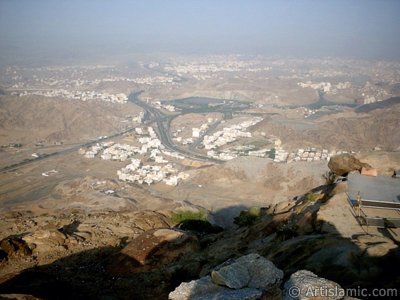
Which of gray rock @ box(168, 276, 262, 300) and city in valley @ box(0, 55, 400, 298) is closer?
gray rock @ box(168, 276, 262, 300)

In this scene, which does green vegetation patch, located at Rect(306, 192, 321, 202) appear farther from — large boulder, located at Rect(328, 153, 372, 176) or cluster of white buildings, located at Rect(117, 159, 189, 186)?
cluster of white buildings, located at Rect(117, 159, 189, 186)

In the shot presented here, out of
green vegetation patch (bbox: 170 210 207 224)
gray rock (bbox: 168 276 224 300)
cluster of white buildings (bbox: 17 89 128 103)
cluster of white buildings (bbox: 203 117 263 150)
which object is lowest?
cluster of white buildings (bbox: 203 117 263 150)

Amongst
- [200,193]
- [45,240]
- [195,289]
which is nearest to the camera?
[195,289]

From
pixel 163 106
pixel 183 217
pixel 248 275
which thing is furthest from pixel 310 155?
pixel 248 275

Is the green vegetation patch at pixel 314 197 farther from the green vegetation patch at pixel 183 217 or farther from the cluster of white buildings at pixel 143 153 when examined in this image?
the cluster of white buildings at pixel 143 153

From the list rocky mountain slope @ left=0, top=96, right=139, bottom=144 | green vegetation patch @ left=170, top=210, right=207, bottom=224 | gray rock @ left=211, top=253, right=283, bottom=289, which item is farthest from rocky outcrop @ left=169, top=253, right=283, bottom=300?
rocky mountain slope @ left=0, top=96, right=139, bottom=144

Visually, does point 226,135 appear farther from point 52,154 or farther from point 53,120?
point 53,120
